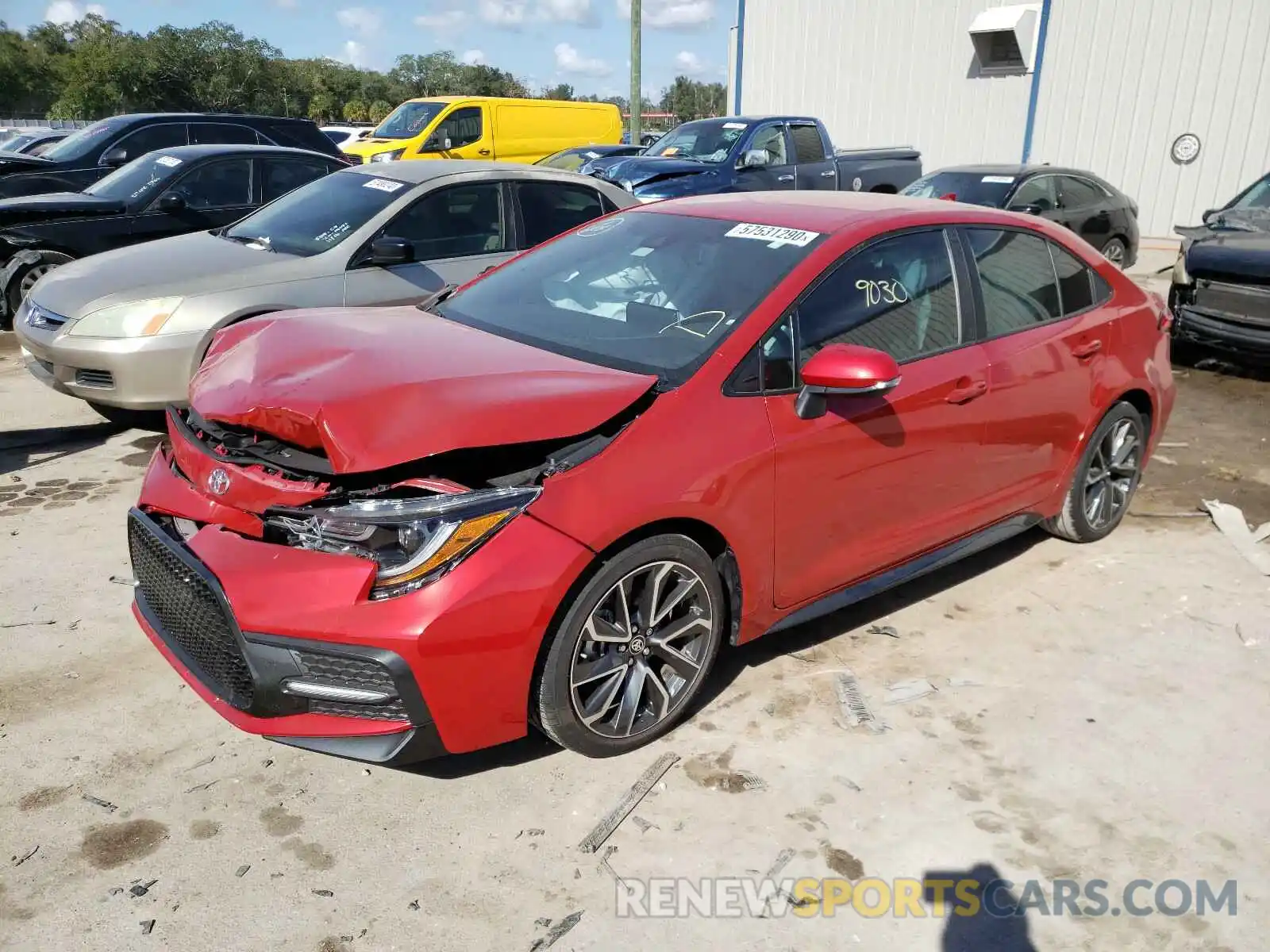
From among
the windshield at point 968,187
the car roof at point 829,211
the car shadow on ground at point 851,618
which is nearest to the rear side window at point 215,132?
the windshield at point 968,187

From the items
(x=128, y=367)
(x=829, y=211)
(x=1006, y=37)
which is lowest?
(x=128, y=367)

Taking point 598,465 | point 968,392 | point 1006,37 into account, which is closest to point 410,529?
point 598,465

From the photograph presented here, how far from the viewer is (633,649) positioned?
9.83ft

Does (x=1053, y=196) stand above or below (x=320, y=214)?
below

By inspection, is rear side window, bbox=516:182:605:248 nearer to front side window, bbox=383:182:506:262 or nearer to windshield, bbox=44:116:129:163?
front side window, bbox=383:182:506:262

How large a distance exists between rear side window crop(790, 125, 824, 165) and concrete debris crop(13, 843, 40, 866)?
37.3 feet

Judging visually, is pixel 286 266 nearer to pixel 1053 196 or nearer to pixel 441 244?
pixel 441 244

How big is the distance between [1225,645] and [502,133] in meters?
16.1

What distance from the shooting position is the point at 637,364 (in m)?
3.18

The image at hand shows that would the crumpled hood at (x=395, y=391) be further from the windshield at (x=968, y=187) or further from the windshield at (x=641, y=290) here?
the windshield at (x=968, y=187)

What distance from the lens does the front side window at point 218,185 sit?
8094mm

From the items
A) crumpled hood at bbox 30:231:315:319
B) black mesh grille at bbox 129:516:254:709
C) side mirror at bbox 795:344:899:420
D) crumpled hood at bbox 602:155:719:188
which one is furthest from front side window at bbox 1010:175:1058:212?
black mesh grille at bbox 129:516:254:709

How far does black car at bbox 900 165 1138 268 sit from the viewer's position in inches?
431

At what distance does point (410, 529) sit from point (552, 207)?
434cm
